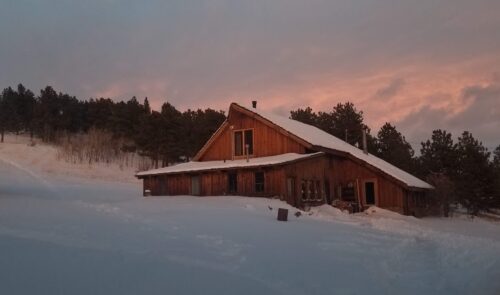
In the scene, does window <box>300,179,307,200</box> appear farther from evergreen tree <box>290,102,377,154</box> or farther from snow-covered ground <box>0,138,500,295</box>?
evergreen tree <box>290,102,377,154</box>

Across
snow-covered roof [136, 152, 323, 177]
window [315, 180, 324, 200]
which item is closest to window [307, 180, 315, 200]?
window [315, 180, 324, 200]

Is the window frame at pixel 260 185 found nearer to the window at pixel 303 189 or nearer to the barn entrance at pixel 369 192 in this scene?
the window at pixel 303 189

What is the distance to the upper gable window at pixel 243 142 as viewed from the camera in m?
33.1

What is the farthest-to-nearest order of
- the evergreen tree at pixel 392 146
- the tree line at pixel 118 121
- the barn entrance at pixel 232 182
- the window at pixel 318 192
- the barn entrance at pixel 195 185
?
the tree line at pixel 118 121 → the evergreen tree at pixel 392 146 → the barn entrance at pixel 195 185 → the window at pixel 318 192 → the barn entrance at pixel 232 182

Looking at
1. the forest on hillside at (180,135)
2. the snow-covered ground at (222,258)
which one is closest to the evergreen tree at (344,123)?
the forest on hillside at (180,135)

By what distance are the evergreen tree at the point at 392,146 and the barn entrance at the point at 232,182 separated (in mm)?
22025

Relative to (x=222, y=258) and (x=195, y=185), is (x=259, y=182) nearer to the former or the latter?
(x=195, y=185)

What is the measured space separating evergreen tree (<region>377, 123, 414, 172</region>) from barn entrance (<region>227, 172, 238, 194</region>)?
22.0 meters

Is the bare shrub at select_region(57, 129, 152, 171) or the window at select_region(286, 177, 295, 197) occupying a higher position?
the bare shrub at select_region(57, 129, 152, 171)

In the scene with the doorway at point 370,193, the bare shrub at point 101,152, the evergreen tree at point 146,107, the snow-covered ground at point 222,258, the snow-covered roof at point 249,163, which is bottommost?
the snow-covered ground at point 222,258

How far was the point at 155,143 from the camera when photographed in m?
54.3

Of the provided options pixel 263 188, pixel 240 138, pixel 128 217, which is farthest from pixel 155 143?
pixel 128 217

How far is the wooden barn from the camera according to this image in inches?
1125

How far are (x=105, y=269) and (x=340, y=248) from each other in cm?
692
